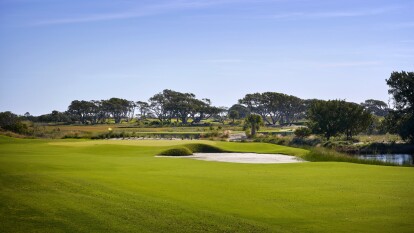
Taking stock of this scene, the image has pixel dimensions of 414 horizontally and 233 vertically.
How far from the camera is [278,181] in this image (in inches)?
729

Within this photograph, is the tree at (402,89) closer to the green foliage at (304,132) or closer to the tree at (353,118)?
the tree at (353,118)

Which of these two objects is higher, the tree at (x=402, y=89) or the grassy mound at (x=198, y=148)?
the tree at (x=402, y=89)

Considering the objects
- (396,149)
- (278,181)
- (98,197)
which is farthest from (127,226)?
(396,149)

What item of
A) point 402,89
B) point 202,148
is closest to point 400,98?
point 402,89

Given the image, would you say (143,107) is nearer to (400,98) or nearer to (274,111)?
(274,111)

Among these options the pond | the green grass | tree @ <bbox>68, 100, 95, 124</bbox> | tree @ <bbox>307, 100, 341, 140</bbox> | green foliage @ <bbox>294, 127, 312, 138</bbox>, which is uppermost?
tree @ <bbox>68, 100, 95, 124</bbox>

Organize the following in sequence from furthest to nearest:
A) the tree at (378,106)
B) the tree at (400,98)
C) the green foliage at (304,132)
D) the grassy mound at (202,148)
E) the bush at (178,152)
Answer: the tree at (378,106), the green foliage at (304,132), the tree at (400,98), the grassy mound at (202,148), the bush at (178,152)

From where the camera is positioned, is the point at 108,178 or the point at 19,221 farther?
the point at 108,178

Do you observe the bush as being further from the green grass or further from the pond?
the green grass

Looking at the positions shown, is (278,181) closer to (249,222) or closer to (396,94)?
(249,222)

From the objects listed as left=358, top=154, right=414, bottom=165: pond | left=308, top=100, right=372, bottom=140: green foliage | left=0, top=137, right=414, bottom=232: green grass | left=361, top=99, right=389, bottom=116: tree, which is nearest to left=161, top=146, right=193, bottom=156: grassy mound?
left=358, top=154, right=414, bottom=165: pond

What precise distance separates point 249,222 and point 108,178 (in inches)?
287

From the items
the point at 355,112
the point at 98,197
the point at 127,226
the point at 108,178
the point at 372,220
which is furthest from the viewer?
the point at 355,112

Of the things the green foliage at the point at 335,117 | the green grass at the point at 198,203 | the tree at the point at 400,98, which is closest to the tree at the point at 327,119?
the green foliage at the point at 335,117
